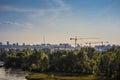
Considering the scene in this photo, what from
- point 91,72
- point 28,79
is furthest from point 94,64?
point 28,79

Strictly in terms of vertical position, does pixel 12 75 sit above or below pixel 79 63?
below

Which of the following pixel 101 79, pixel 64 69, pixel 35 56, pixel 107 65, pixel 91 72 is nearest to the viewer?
pixel 101 79

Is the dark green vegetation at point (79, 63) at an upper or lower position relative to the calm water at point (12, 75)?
upper

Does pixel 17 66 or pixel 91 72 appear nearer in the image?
pixel 91 72

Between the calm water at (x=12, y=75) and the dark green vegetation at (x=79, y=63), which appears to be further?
the calm water at (x=12, y=75)

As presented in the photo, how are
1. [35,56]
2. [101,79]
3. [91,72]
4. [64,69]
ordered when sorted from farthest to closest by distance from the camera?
[35,56]
[64,69]
[91,72]
[101,79]

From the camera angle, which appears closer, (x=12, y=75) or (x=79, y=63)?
(x=12, y=75)

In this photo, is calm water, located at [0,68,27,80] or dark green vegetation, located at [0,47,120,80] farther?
calm water, located at [0,68,27,80]

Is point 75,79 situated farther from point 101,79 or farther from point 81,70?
point 81,70

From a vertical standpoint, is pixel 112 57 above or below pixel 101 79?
above

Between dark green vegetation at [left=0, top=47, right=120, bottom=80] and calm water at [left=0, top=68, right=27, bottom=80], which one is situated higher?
dark green vegetation at [left=0, top=47, right=120, bottom=80]
